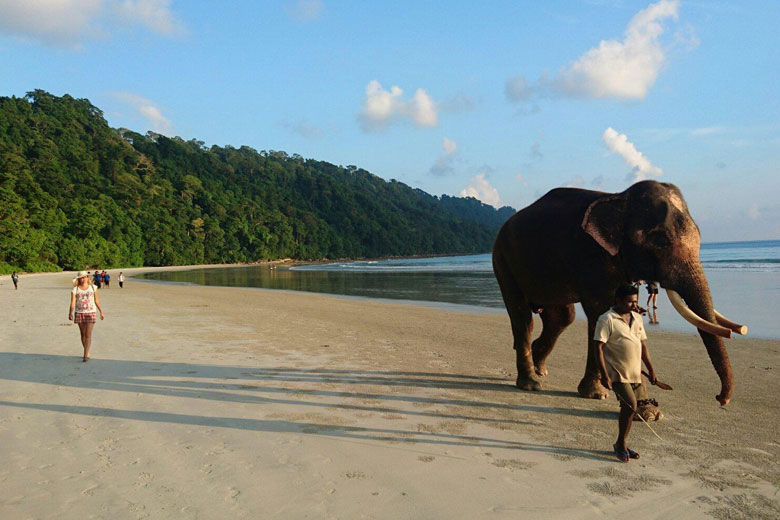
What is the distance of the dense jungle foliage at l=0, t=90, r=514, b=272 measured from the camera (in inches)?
2349

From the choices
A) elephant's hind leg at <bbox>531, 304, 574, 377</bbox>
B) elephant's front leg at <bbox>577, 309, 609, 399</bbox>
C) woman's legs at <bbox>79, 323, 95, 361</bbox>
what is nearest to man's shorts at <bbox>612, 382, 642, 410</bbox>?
elephant's front leg at <bbox>577, 309, 609, 399</bbox>

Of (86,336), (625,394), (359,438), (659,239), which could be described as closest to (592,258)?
(659,239)

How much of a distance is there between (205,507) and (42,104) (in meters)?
140

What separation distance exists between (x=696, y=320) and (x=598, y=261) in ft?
4.34

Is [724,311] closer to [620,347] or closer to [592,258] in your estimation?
[592,258]

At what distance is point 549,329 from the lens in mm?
7938

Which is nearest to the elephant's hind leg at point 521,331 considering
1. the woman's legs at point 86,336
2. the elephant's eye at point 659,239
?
the elephant's eye at point 659,239

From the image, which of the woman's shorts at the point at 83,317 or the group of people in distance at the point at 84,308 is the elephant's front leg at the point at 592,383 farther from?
the woman's shorts at the point at 83,317

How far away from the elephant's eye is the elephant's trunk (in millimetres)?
332

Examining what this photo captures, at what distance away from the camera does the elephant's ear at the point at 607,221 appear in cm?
607

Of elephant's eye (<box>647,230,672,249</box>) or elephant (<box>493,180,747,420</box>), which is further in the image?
elephant's eye (<box>647,230,672,249</box>)

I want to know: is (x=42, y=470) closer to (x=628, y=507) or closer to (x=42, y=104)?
(x=628, y=507)

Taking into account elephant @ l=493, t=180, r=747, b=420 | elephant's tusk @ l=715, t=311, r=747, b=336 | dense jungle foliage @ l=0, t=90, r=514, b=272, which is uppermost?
dense jungle foliage @ l=0, t=90, r=514, b=272

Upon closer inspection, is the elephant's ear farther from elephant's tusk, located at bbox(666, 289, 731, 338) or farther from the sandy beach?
the sandy beach
